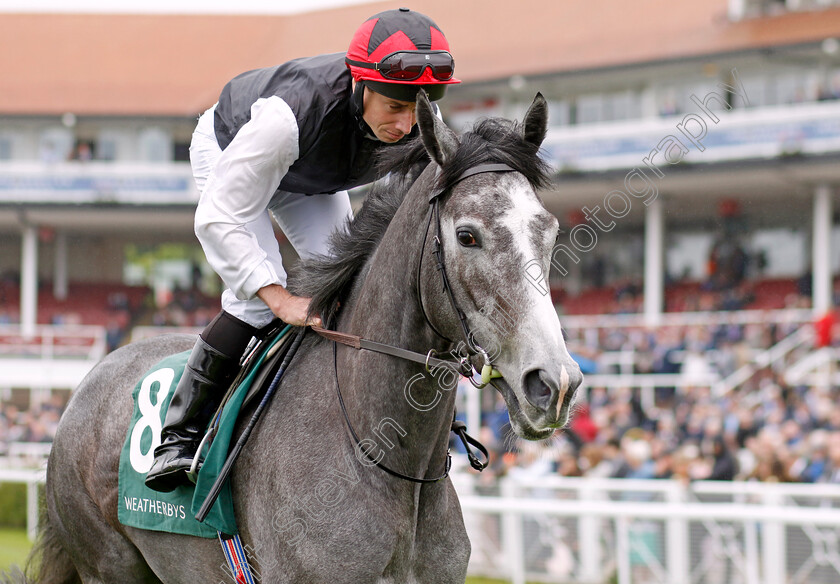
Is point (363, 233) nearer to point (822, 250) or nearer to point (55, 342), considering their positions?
point (822, 250)

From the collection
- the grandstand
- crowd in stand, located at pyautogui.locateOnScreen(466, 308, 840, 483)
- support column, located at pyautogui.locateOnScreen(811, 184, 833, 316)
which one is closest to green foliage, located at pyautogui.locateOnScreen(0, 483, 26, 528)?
the grandstand

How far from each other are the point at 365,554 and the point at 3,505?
12.5m

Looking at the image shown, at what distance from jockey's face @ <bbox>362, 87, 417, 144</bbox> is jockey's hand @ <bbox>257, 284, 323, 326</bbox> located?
0.53 m

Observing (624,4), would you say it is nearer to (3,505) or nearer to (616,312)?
(616,312)

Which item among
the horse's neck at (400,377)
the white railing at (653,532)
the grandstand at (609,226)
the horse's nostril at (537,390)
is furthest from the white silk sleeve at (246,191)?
the white railing at (653,532)

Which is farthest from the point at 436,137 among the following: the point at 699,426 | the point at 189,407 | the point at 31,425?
the point at 31,425

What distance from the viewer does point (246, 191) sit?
272cm

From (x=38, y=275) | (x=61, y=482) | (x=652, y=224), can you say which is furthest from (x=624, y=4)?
(x=61, y=482)

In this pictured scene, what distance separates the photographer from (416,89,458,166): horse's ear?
2.30 m

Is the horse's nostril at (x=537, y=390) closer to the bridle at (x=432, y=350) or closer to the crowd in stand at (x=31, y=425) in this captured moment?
the bridle at (x=432, y=350)

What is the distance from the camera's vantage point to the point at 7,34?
32.3 meters

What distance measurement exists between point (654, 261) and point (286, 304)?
18.7m

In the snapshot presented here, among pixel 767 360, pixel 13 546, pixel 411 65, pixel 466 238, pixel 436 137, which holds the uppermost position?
pixel 411 65

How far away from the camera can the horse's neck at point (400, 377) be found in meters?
2.48
